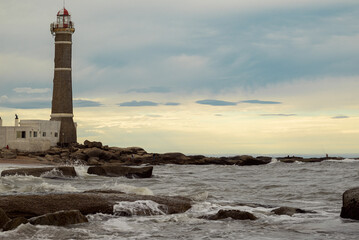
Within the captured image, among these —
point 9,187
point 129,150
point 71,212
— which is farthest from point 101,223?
point 129,150

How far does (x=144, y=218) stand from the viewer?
12219 mm

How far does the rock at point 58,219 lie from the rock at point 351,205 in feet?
20.5

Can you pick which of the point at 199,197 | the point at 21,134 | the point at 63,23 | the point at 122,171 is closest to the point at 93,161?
the point at 21,134

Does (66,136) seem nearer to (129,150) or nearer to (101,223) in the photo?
(129,150)

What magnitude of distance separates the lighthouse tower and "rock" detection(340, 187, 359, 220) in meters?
46.9

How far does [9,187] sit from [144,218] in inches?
341

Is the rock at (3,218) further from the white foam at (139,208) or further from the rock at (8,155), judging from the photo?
the rock at (8,155)

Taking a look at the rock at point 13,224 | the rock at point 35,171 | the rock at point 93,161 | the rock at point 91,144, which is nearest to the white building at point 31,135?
the rock at point 91,144

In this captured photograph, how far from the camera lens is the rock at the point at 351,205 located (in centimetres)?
1202

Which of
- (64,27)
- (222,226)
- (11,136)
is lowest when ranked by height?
(222,226)

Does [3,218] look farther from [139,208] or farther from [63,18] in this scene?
[63,18]

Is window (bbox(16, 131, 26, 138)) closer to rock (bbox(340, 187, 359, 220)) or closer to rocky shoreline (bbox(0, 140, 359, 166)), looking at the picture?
rocky shoreline (bbox(0, 140, 359, 166))

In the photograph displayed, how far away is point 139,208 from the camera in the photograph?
12.9m

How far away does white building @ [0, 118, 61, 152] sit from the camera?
5588 centimetres
